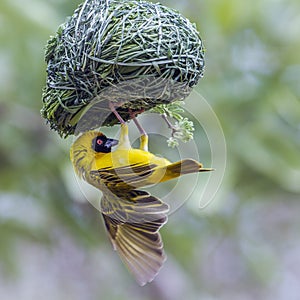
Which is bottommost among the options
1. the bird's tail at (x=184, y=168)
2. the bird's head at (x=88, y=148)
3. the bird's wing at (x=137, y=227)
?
the bird's wing at (x=137, y=227)

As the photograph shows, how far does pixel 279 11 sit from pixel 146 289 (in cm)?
241

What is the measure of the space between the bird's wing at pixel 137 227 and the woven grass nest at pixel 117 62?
0.19 m

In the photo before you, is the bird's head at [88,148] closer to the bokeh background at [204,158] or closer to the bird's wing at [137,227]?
the bird's wing at [137,227]

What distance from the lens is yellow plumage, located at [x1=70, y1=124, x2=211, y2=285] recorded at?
4.11ft

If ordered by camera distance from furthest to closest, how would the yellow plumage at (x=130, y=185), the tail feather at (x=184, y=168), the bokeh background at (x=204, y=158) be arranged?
the bokeh background at (x=204, y=158)
the yellow plumage at (x=130, y=185)
the tail feather at (x=184, y=168)

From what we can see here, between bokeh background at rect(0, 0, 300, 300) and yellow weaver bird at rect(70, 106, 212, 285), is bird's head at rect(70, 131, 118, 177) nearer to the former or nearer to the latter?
yellow weaver bird at rect(70, 106, 212, 285)

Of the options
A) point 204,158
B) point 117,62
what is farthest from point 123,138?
point 204,158

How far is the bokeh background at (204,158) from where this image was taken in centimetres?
306

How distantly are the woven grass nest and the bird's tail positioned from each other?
18cm

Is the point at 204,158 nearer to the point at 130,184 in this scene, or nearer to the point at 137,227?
the point at 137,227

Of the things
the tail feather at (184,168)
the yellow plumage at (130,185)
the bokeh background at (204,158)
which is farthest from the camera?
the bokeh background at (204,158)

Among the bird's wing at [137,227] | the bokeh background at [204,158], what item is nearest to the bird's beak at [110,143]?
the bird's wing at [137,227]

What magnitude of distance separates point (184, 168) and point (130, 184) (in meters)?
0.15

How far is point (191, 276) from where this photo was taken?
161 inches
